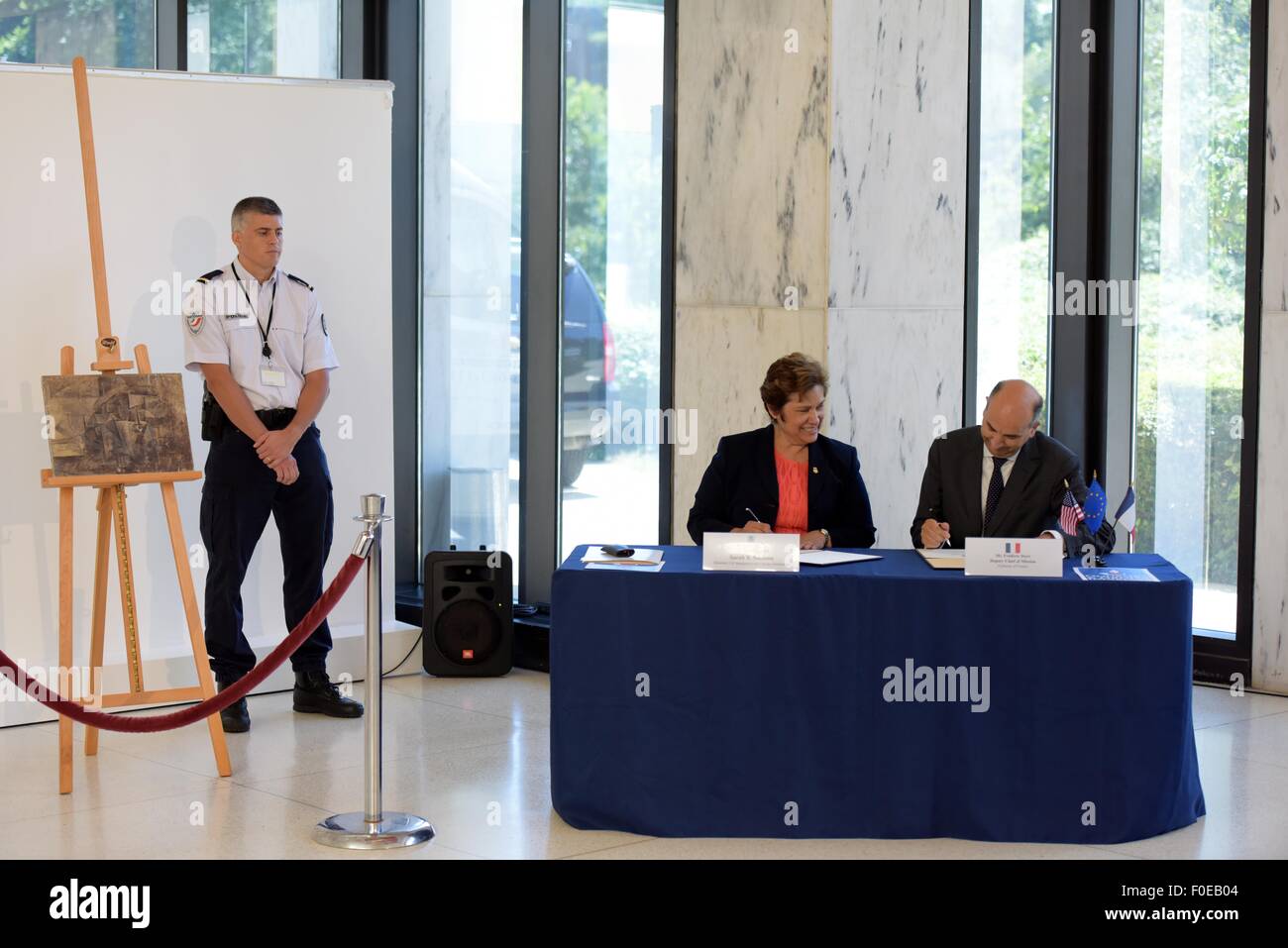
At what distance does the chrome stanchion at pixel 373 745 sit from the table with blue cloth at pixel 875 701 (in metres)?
0.47

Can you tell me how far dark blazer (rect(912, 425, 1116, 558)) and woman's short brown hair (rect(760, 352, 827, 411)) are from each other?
45 cm

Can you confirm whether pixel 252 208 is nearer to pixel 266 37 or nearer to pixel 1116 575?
pixel 266 37

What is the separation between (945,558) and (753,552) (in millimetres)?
582

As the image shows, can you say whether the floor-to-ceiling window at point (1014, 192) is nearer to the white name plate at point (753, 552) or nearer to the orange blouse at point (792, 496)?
the orange blouse at point (792, 496)

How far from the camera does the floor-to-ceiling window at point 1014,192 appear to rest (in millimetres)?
6168

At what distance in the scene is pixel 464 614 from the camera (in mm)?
6148

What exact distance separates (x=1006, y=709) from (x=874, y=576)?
1.59 ft

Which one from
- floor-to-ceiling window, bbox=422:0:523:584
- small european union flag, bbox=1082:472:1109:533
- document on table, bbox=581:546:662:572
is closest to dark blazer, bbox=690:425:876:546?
document on table, bbox=581:546:662:572

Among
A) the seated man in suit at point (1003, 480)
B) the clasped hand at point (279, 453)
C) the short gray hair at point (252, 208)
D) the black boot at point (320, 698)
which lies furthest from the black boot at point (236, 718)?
the seated man in suit at point (1003, 480)

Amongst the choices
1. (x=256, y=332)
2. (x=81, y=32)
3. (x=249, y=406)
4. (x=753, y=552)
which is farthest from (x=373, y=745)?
(x=81, y=32)

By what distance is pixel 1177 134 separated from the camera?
19.8 feet

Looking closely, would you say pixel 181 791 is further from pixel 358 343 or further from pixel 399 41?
pixel 399 41

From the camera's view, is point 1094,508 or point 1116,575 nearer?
point 1116,575
